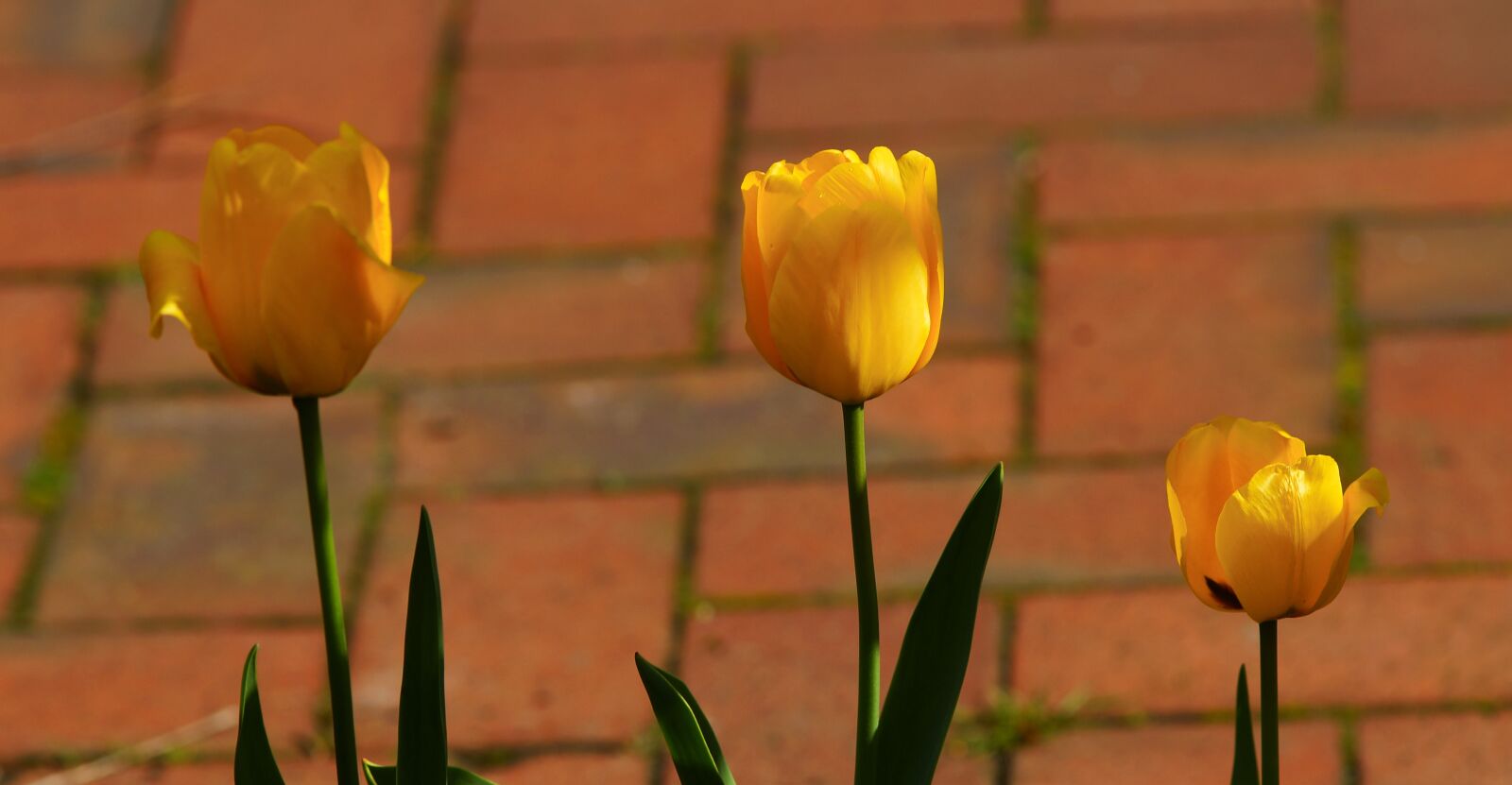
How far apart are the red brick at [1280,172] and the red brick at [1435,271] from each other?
46 millimetres

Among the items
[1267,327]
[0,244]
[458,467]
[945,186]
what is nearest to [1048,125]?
[945,186]

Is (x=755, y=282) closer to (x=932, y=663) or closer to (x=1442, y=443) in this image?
(x=932, y=663)

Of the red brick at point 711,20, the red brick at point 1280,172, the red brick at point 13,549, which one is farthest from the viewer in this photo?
the red brick at point 711,20

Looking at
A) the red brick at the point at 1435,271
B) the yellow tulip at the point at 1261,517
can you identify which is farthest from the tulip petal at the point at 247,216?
the red brick at the point at 1435,271

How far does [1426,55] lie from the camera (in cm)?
253

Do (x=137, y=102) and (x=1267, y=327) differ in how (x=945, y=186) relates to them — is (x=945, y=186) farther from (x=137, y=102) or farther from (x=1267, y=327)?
(x=137, y=102)

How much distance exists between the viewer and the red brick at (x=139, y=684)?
177 centimetres

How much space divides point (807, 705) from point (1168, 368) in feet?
1.96

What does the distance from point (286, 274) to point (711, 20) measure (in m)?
1.97

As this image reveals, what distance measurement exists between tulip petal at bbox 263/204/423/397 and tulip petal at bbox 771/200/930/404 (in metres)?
0.14

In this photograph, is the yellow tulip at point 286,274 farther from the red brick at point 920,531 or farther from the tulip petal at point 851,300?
the red brick at point 920,531

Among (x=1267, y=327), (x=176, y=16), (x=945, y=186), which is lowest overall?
(x=1267, y=327)

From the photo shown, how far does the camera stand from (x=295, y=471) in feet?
6.86

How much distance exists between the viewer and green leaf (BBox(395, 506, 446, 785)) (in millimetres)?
894
